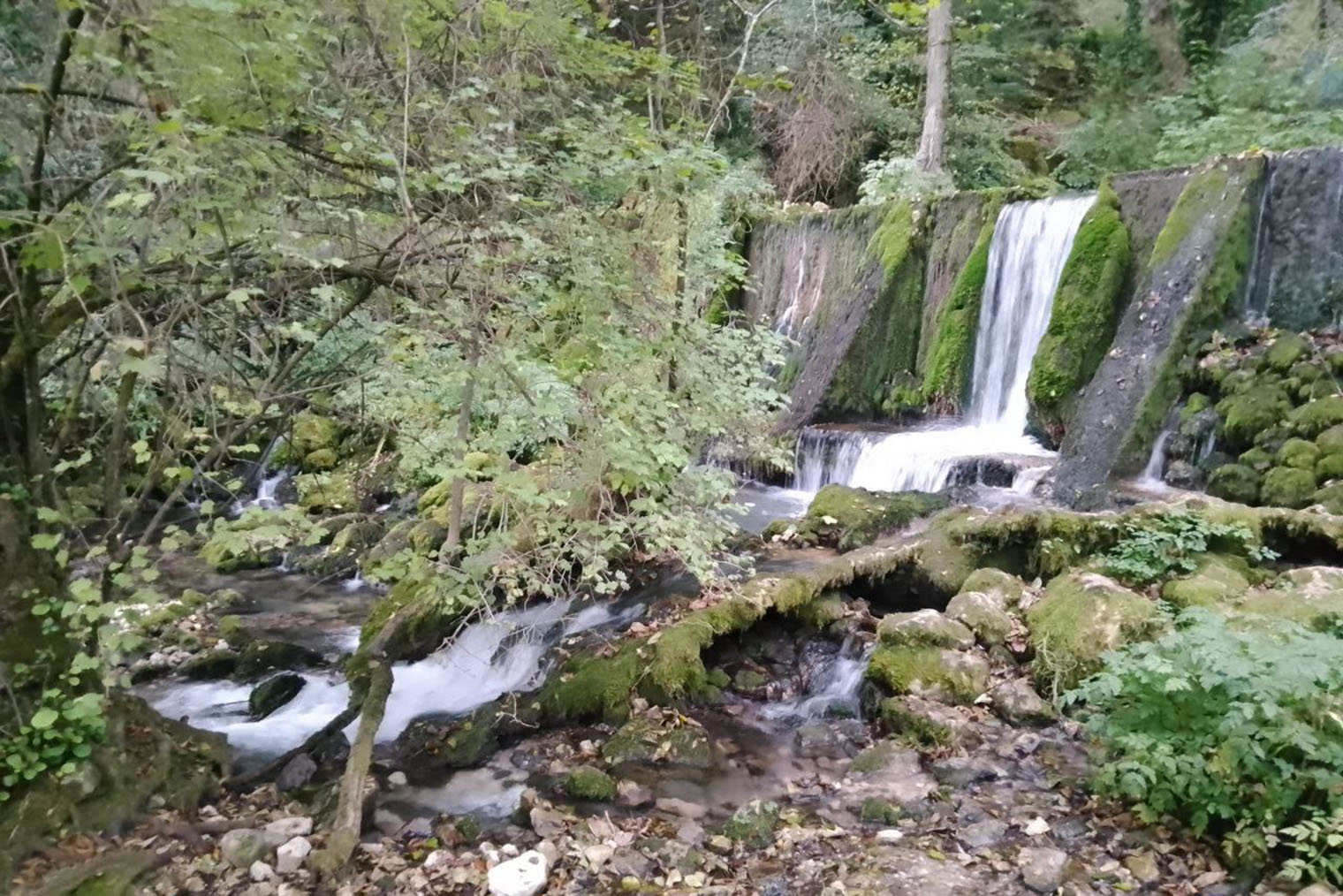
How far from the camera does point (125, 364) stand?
97.3 inches

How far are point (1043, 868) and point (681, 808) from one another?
1.66 m

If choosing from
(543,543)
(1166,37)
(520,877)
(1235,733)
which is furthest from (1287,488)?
(1166,37)

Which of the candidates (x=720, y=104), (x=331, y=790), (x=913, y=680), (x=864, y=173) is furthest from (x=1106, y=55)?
(x=331, y=790)

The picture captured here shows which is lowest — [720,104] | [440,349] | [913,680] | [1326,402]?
[913,680]

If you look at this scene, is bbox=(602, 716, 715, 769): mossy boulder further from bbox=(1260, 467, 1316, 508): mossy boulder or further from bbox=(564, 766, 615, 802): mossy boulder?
bbox=(1260, 467, 1316, 508): mossy boulder

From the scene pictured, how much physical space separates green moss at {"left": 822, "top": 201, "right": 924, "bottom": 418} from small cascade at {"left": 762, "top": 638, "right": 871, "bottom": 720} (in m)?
6.89

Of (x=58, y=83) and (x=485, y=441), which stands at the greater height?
(x=58, y=83)

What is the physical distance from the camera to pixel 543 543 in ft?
20.0

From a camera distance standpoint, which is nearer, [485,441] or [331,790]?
[485,441]

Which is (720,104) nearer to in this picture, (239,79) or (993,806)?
(239,79)

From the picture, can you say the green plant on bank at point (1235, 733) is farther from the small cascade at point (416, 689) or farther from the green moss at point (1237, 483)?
the green moss at point (1237, 483)

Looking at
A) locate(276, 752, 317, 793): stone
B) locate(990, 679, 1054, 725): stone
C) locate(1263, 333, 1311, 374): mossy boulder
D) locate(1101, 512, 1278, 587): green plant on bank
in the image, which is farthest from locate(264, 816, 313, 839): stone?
locate(1263, 333, 1311, 374): mossy boulder

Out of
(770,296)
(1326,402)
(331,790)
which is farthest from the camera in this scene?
(770,296)

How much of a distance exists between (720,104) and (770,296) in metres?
9.64
